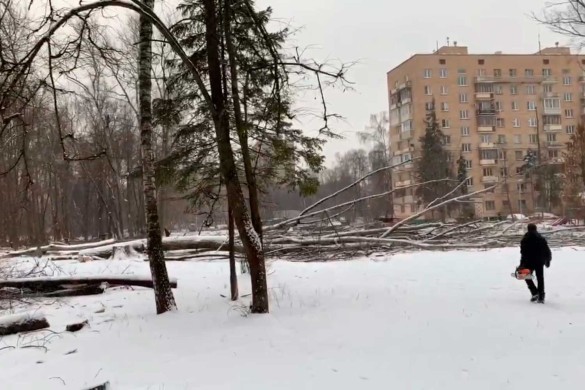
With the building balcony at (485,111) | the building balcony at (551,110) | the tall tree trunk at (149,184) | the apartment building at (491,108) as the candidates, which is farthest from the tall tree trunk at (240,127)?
the building balcony at (551,110)

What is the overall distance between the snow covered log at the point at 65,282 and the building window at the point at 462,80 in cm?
6082

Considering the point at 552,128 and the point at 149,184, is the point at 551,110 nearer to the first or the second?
the point at 552,128

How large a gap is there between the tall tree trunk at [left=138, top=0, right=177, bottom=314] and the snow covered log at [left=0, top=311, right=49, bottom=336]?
5.78 ft

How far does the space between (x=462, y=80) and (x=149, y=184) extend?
6301 centimetres

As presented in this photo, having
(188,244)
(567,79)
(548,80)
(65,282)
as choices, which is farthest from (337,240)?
(567,79)

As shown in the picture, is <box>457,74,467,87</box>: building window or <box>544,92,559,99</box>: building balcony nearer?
<box>457,74,467,87</box>: building window

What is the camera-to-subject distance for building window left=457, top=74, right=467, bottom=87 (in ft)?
213

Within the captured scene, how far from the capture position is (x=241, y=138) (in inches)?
345

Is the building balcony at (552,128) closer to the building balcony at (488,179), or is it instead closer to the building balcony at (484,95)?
the building balcony at (484,95)

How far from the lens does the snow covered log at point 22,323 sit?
7.58 m

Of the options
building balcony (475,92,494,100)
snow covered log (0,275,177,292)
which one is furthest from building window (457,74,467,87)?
snow covered log (0,275,177,292)

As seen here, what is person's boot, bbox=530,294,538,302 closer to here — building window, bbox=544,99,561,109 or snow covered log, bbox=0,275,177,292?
snow covered log, bbox=0,275,177,292

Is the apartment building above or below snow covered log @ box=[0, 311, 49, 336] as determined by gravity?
above

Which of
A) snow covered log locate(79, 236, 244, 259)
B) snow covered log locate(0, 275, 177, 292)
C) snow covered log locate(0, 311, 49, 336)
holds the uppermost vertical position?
snow covered log locate(79, 236, 244, 259)
